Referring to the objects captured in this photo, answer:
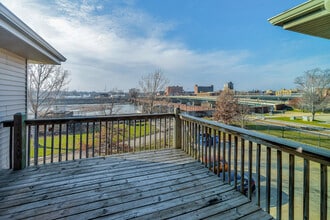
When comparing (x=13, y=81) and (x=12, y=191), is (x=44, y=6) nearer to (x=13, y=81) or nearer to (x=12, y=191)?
(x=13, y=81)

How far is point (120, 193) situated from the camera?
235 centimetres

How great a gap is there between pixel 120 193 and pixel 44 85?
12222 millimetres

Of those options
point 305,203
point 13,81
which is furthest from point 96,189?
point 13,81

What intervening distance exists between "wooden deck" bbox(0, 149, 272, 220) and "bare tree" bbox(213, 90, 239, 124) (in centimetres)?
1516

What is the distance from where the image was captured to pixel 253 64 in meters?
20.0

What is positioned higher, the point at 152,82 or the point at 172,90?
the point at 152,82

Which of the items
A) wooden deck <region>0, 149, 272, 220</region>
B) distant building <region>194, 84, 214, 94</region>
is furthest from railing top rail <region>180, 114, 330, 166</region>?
distant building <region>194, 84, 214, 94</region>

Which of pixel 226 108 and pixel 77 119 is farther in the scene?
pixel 226 108

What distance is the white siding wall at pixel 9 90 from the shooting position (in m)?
3.42

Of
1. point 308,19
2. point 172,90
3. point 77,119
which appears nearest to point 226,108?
point 172,90

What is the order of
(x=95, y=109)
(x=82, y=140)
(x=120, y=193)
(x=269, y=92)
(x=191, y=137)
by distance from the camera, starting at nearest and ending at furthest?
1. (x=120, y=193)
2. (x=191, y=137)
3. (x=82, y=140)
4. (x=95, y=109)
5. (x=269, y=92)

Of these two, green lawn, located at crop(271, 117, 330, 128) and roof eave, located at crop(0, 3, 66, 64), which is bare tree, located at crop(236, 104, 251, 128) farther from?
roof eave, located at crop(0, 3, 66, 64)

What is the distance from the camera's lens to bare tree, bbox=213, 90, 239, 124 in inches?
699

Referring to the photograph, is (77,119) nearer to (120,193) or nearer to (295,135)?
(120,193)
